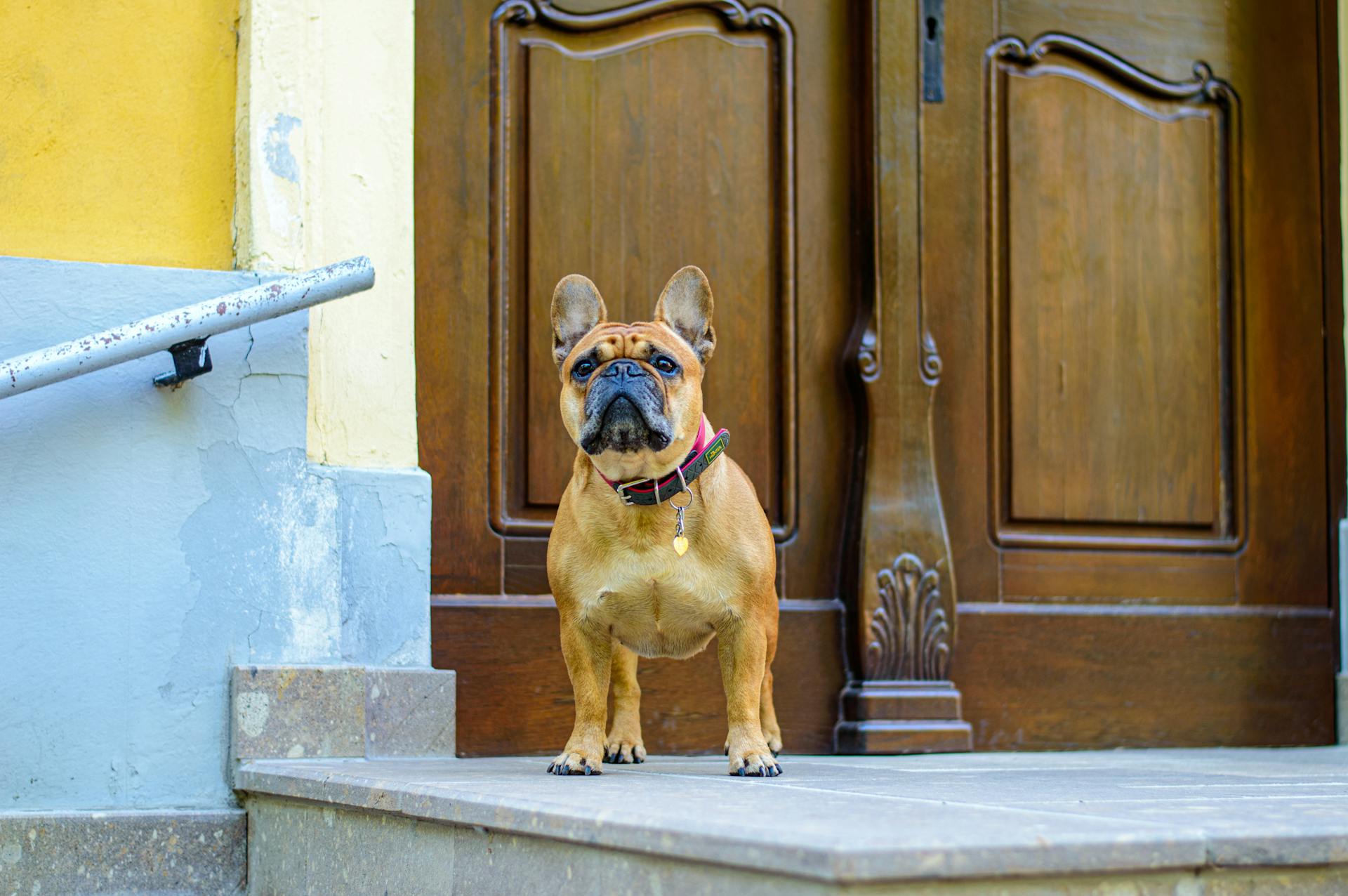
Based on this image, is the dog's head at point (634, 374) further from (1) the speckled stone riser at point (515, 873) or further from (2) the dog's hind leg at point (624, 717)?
(1) the speckled stone riser at point (515, 873)

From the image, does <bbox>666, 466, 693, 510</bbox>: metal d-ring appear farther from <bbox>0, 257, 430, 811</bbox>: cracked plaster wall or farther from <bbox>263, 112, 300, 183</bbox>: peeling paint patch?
<bbox>263, 112, 300, 183</bbox>: peeling paint patch

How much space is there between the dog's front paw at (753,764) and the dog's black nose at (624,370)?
65cm

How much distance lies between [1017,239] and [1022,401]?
0.41 meters

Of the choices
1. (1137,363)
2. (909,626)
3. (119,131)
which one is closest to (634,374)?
(119,131)

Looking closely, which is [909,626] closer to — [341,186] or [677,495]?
[677,495]

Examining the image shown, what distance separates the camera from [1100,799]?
2047 mm

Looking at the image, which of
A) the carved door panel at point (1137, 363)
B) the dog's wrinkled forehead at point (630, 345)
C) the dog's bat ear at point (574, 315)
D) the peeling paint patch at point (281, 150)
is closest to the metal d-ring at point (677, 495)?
the dog's wrinkled forehead at point (630, 345)

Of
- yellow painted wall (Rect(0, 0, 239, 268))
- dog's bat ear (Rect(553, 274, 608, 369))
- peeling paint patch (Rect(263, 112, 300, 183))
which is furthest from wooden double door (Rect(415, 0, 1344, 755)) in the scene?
dog's bat ear (Rect(553, 274, 608, 369))

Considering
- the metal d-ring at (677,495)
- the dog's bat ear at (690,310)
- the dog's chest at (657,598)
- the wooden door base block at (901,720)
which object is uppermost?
the dog's bat ear at (690,310)

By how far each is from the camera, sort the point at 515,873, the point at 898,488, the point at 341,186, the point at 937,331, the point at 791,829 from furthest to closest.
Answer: the point at 937,331, the point at 898,488, the point at 341,186, the point at 515,873, the point at 791,829

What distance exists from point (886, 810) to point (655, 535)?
88 cm

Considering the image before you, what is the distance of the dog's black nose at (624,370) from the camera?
95.8 inches

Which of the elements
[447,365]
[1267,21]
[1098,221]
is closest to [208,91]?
[447,365]

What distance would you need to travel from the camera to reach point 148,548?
2.75 m
